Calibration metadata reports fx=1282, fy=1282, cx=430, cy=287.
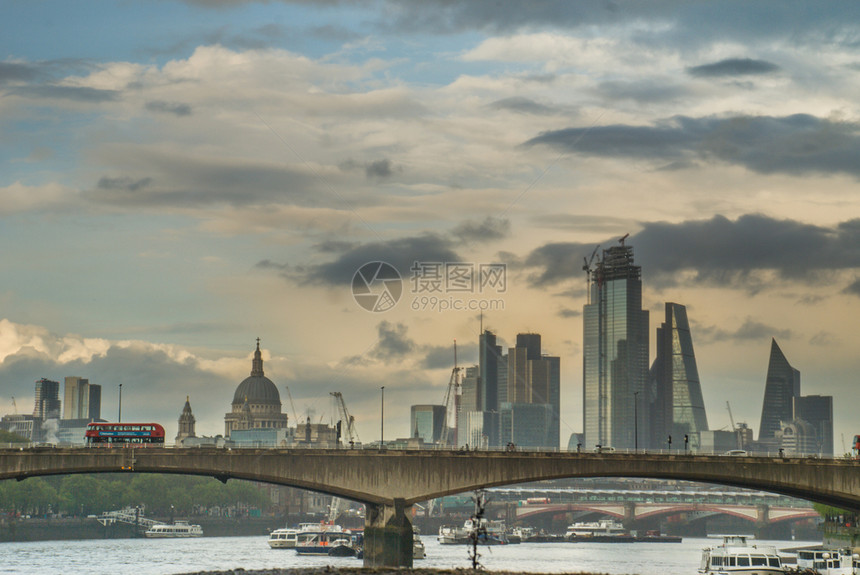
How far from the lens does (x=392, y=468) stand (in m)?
150

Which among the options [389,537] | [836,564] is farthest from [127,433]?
[836,564]

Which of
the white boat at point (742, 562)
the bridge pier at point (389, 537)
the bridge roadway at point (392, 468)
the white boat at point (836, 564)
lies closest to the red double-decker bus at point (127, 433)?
the bridge roadway at point (392, 468)

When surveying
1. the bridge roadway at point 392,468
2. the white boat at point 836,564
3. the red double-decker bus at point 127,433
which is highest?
the red double-decker bus at point 127,433

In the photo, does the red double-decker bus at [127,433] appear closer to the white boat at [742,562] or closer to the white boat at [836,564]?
the white boat at [742,562]

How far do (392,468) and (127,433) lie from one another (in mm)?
45322

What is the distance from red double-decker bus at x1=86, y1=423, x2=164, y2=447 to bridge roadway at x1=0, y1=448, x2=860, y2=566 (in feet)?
77.2

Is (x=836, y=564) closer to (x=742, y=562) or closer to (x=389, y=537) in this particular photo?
(x=742, y=562)

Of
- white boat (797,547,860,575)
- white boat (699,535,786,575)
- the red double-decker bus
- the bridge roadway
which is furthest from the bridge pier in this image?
white boat (797,547,860,575)

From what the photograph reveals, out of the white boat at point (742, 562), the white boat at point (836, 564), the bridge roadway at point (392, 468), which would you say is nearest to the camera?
the white boat at point (742, 562)

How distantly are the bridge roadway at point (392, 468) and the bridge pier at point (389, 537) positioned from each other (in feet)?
0.37

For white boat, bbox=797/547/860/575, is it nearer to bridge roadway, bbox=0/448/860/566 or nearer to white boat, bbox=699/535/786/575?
white boat, bbox=699/535/786/575

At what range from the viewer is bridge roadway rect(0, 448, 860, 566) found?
147m

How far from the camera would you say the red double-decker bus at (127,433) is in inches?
6841

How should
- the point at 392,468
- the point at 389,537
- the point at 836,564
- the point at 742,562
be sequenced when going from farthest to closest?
the point at 392,468, the point at 389,537, the point at 836,564, the point at 742,562
